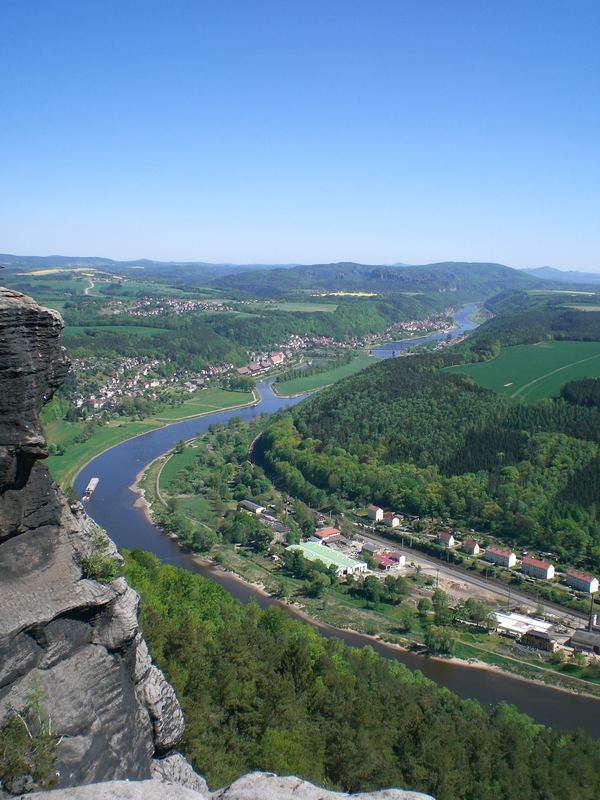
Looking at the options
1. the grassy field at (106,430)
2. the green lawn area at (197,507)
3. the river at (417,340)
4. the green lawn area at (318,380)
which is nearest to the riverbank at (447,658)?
the green lawn area at (197,507)

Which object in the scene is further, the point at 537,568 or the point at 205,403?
the point at 205,403

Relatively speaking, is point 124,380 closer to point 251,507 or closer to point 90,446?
point 90,446

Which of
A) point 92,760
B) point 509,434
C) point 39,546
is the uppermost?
point 39,546

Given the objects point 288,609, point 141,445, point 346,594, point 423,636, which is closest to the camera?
point 423,636

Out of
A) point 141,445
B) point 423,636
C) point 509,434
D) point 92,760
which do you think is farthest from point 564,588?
point 141,445

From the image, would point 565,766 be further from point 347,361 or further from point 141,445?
point 347,361

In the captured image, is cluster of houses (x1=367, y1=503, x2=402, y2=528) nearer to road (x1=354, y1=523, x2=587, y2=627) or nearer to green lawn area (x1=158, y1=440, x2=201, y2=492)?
road (x1=354, y1=523, x2=587, y2=627)

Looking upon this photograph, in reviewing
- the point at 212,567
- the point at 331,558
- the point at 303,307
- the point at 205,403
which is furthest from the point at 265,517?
the point at 303,307
